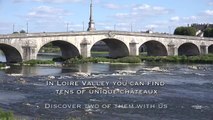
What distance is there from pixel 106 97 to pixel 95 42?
37.9m

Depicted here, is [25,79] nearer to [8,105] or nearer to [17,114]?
[8,105]

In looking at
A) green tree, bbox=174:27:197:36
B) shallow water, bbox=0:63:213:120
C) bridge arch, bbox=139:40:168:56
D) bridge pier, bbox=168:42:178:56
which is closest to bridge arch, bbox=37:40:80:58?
bridge arch, bbox=139:40:168:56

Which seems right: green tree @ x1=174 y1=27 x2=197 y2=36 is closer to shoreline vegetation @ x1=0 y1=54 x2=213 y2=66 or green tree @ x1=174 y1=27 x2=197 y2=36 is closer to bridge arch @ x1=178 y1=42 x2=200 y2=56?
bridge arch @ x1=178 y1=42 x2=200 y2=56

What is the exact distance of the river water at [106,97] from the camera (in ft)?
78.1

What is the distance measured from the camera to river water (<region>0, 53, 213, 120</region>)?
23797 millimetres

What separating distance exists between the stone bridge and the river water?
Answer: 12977 mm

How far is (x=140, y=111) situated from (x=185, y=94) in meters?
7.07

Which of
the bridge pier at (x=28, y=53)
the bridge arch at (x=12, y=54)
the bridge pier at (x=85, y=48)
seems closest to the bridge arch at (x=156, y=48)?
the bridge pier at (x=85, y=48)

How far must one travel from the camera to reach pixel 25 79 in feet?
128

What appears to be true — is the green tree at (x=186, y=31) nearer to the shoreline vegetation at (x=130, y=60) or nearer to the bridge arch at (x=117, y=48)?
the bridge arch at (x=117, y=48)

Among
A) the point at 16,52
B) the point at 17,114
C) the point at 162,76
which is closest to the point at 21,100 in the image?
the point at 17,114

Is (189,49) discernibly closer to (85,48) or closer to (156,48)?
(156,48)

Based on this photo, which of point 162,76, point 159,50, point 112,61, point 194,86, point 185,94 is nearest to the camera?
point 185,94

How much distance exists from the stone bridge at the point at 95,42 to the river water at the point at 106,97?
42.6 feet
